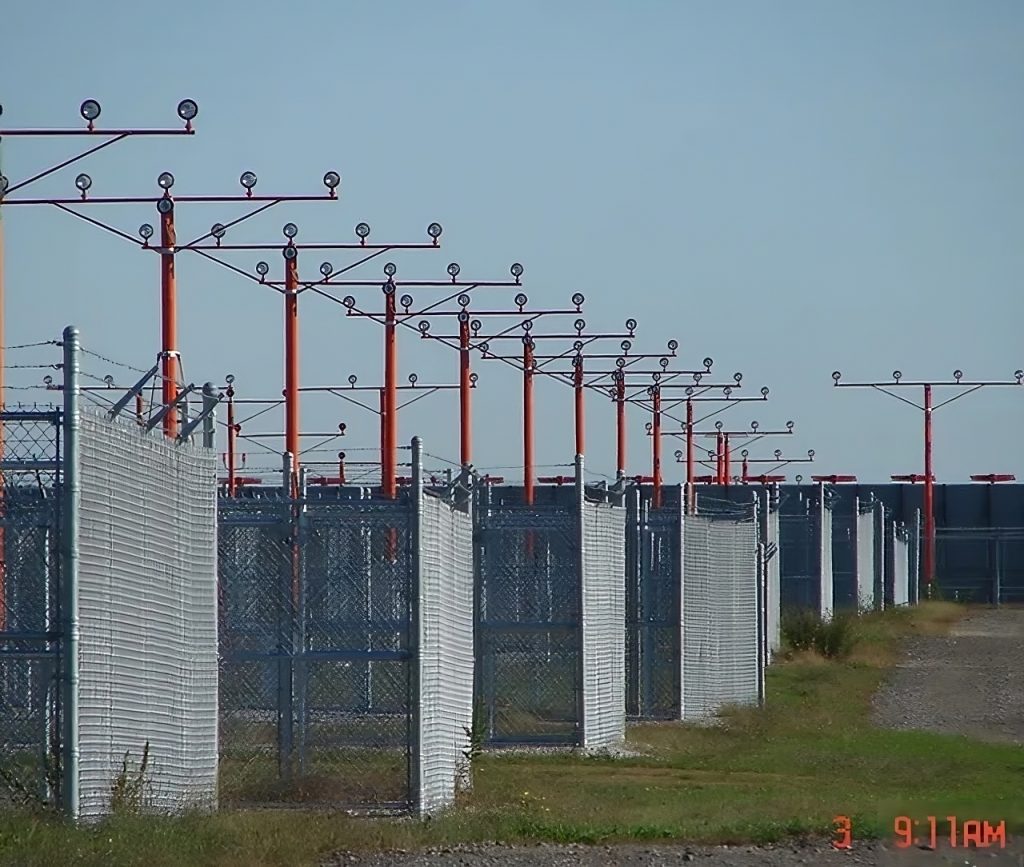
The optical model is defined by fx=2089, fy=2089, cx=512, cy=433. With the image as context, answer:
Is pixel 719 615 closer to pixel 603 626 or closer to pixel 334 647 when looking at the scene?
pixel 603 626

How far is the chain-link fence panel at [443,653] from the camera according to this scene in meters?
15.0

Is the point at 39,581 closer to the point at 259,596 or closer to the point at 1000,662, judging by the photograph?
the point at 259,596

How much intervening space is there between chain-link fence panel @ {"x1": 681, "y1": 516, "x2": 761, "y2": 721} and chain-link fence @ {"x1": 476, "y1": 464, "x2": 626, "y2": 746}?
330cm

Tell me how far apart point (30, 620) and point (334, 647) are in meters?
2.27

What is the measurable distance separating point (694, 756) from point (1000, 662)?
55.2ft

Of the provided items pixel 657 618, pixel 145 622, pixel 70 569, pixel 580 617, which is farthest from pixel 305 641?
pixel 657 618

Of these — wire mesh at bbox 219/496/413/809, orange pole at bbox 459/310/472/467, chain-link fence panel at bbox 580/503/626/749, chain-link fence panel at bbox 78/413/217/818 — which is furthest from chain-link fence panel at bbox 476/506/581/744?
orange pole at bbox 459/310/472/467

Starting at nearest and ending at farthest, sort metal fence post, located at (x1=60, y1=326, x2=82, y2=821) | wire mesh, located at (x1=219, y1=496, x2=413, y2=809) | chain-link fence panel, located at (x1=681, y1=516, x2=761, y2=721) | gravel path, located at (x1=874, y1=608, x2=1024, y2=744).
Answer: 1. metal fence post, located at (x1=60, y1=326, x2=82, y2=821)
2. wire mesh, located at (x1=219, y1=496, x2=413, y2=809)
3. gravel path, located at (x1=874, y1=608, x2=1024, y2=744)
4. chain-link fence panel, located at (x1=681, y1=516, x2=761, y2=721)

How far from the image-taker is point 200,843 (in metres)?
11.9

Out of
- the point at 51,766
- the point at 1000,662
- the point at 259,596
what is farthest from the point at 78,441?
the point at 1000,662

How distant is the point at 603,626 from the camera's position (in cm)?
2139

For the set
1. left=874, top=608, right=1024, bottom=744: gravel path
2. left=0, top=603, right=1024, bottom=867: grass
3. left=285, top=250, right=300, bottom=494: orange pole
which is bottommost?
left=874, top=608, right=1024, bottom=744: gravel path

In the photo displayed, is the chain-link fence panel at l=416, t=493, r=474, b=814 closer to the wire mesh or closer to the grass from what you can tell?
the wire mesh

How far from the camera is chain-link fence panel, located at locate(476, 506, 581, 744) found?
2048cm
